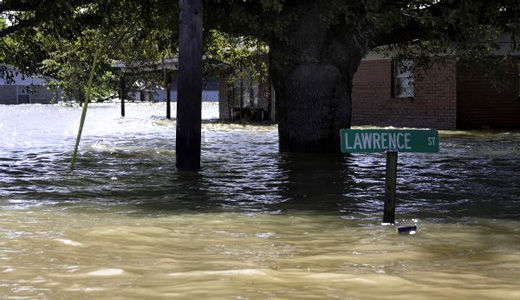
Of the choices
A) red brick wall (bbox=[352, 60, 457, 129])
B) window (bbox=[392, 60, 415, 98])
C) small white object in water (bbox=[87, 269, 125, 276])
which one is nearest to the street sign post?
small white object in water (bbox=[87, 269, 125, 276])

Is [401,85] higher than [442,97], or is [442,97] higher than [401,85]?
[401,85]

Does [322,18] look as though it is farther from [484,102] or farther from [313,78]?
[484,102]

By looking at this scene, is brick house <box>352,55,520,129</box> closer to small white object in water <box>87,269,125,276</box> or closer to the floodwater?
the floodwater

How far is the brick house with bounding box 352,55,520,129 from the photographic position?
27.4 metres

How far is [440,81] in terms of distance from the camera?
28.0m

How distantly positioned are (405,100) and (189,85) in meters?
16.2

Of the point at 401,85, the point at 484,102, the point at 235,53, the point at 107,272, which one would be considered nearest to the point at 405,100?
the point at 401,85

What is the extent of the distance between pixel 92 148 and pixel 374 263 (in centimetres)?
1559

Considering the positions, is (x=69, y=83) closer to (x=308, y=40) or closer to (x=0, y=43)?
(x=0, y=43)

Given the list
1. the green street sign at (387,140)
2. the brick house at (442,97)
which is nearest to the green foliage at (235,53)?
the brick house at (442,97)

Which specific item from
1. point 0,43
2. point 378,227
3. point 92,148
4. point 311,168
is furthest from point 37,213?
point 0,43

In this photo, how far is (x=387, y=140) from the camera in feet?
27.0

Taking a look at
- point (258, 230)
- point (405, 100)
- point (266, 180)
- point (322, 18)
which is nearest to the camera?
point (258, 230)

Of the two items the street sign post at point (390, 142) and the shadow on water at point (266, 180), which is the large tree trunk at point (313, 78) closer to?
the shadow on water at point (266, 180)
